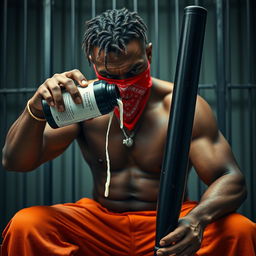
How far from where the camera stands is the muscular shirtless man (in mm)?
1305

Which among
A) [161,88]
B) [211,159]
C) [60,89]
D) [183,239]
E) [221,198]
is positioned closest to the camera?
[183,239]

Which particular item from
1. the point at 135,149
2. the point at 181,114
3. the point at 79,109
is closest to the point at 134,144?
the point at 135,149

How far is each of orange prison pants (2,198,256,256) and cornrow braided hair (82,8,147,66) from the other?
1.63 ft

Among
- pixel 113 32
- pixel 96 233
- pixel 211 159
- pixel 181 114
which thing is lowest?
pixel 96 233

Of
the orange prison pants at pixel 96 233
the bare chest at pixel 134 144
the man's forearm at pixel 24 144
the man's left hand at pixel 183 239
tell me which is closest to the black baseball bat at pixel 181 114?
the man's left hand at pixel 183 239

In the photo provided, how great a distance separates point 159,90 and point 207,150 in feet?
1.02

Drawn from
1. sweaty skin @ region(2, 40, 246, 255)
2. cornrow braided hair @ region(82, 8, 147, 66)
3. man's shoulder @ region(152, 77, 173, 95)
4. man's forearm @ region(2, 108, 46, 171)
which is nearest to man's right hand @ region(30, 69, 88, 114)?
sweaty skin @ region(2, 40, 246, 255)

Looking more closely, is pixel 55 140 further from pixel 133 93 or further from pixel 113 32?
pixel 113 32

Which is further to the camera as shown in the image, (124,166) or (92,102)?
(124,166)

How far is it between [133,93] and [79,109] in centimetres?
41

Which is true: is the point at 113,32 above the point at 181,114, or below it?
above

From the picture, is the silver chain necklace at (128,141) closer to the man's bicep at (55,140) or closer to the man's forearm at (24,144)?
the man's bicep at (55,140)

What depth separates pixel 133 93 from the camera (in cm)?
155

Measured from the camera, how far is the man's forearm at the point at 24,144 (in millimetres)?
1376
